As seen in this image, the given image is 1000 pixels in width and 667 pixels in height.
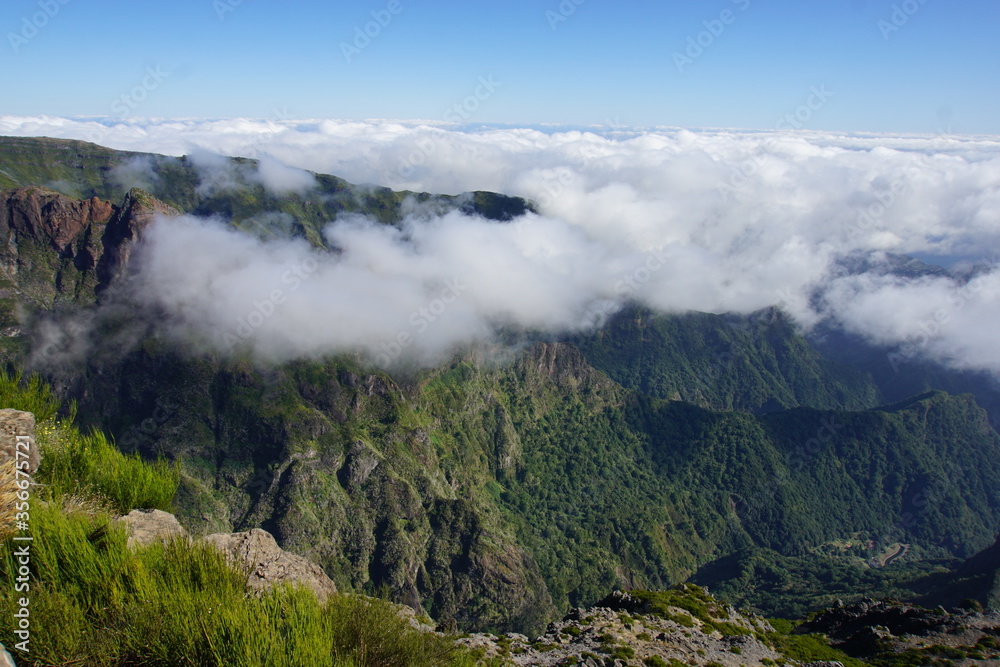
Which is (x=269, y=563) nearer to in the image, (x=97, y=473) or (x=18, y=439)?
(x=97, y=473)

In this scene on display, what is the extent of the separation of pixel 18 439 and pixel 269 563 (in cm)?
1690

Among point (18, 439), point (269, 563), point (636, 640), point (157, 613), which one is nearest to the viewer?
point (157, 613)

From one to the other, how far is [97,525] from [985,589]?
227m

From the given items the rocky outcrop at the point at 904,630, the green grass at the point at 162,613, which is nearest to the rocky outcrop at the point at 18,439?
the green grass at the point at 162,613

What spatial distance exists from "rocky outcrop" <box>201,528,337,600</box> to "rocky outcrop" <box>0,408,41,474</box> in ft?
37.0

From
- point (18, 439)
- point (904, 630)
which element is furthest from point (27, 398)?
point (904, 630)

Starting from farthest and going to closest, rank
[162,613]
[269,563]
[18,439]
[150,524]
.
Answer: [269,563]
[150,524]
[18,439]
[162,613]

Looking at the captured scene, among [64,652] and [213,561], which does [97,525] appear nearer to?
[213,561]

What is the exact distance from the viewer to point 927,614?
3484 inches

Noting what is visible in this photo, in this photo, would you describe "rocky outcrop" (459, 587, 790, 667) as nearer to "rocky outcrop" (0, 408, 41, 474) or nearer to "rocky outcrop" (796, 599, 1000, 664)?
"rocky outcrop" (796, 599, 1000, 664)

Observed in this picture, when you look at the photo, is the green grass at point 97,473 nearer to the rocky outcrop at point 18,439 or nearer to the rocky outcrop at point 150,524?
the rocky outcrop at point 150,524

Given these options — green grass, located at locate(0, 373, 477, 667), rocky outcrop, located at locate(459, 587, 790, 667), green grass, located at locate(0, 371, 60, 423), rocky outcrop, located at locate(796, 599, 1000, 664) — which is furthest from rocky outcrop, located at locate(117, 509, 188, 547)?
rocky outcrop, located at locate(796, 599, 1000, 664)

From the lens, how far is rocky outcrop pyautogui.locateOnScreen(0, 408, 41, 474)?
76.2 feet

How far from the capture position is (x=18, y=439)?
24.1 meters
